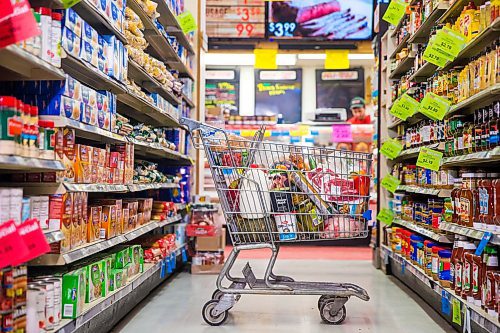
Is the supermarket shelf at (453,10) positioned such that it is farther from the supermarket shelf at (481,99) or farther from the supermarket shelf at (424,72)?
the supermarket shelf at (481,99)

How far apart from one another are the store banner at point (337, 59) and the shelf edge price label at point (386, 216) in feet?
13.5

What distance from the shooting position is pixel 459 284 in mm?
3396

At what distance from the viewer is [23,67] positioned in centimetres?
244

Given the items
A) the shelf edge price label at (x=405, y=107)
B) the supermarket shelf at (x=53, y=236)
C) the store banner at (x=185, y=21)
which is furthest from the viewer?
the store banner at (x=185, y=21)

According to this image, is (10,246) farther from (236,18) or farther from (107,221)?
(236,18)

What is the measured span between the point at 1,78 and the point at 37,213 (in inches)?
23.2

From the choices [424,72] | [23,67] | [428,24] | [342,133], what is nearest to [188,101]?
[424,72]

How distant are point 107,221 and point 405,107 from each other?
2.62 meters

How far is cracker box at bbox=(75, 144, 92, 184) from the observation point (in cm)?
291

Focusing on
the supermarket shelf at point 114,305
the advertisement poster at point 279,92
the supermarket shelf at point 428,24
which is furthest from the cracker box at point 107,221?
the advertisement poster at point 279,92

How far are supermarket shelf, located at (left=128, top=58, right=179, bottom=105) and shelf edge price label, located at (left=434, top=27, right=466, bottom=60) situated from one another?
1975 mm

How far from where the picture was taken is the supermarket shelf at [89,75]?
9.86ft

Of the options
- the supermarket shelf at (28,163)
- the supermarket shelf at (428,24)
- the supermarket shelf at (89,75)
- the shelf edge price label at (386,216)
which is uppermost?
the supermarket shelf at (428,24)

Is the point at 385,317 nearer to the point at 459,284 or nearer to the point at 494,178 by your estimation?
the point at 459,284
